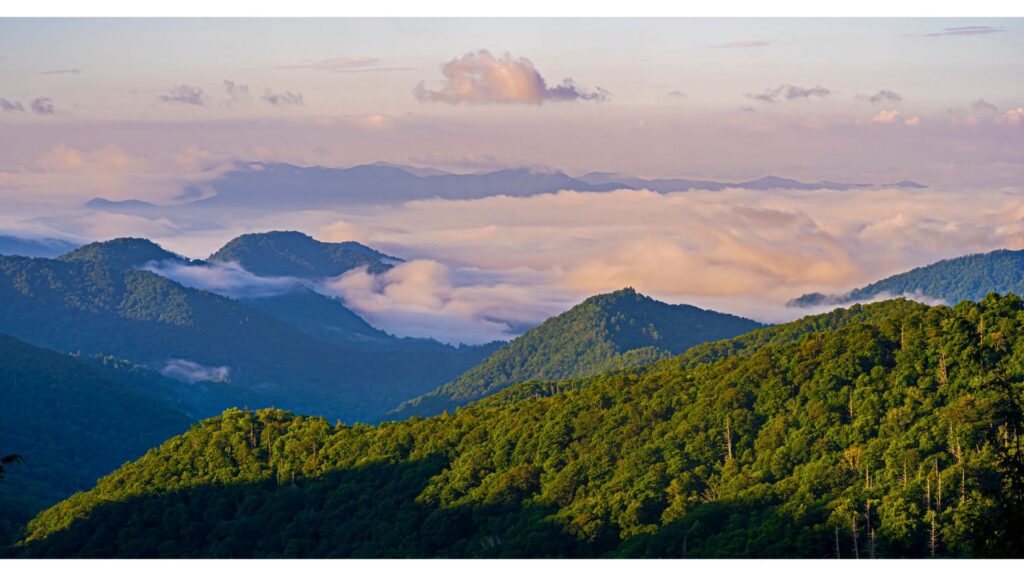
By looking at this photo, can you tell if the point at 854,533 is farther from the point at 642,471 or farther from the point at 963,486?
the point at 642,471

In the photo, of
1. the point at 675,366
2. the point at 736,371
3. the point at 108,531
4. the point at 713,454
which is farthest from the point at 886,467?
the point at 675,366

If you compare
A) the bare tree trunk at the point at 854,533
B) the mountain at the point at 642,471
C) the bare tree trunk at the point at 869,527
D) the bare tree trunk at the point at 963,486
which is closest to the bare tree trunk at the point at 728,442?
the mountain at the point at 642,471

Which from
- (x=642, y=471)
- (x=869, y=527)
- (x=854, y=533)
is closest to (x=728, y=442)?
(x=642, y=471)

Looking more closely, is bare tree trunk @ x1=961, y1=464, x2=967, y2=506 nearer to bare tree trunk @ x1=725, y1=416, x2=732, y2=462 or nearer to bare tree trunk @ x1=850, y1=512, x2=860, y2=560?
bare tree trunk @ x1=850, y1=512, x2=860, y2=560

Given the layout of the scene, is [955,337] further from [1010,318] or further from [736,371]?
[736,371]

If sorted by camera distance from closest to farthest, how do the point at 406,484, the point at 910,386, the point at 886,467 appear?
1. the point at 886,467
2. the point at 910,386
3. the point at 406,484

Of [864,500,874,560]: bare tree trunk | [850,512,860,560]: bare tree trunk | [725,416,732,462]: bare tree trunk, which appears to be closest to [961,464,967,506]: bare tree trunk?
[864,500,874,560]: bare tree trunk

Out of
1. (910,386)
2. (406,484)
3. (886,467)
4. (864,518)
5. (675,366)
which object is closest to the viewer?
(864,518)

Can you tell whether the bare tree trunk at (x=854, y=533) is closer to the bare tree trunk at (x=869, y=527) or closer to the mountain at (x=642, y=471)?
the mountain at (x=642, y=471)
